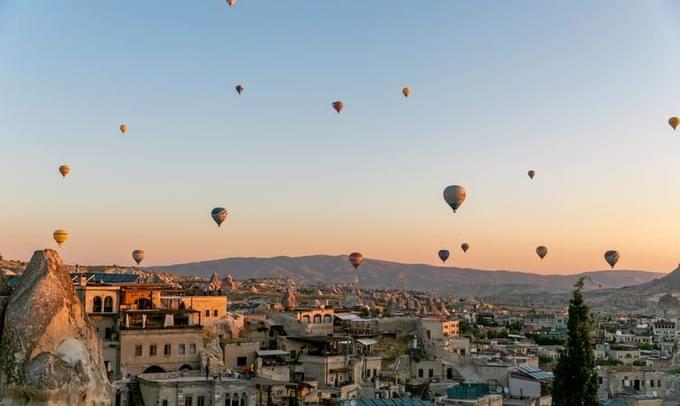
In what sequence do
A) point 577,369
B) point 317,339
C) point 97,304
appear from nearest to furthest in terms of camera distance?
point 577,369
point 97,304
point 317,339

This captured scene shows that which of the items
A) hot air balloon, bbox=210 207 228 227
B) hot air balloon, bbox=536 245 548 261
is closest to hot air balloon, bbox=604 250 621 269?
hot air balloon, bbox=536 245 548 261

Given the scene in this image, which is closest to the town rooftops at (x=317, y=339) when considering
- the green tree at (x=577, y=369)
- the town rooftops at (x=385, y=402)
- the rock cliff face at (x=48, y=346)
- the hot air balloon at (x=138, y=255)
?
the town rooftops at (x=385, y=402)

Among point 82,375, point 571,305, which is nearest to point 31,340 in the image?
point 82,375

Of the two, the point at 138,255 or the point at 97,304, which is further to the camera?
the point at 138,255

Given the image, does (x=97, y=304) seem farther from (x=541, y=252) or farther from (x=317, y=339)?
(x=541, y=252)

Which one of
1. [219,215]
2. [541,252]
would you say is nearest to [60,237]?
[219,215]

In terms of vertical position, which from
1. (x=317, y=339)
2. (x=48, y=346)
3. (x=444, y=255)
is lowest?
(x=317, y=339)

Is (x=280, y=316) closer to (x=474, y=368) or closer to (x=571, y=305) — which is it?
(x=474, y=368)

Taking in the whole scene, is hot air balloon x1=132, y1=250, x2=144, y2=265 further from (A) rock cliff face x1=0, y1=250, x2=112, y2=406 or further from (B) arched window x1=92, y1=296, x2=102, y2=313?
(A) rock cliff face x1=0, y1=250, x2=112, y2=406

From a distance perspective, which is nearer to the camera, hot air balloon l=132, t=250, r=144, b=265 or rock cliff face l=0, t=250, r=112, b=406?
rock cliff face l=0, t=250, r=112, b=406
